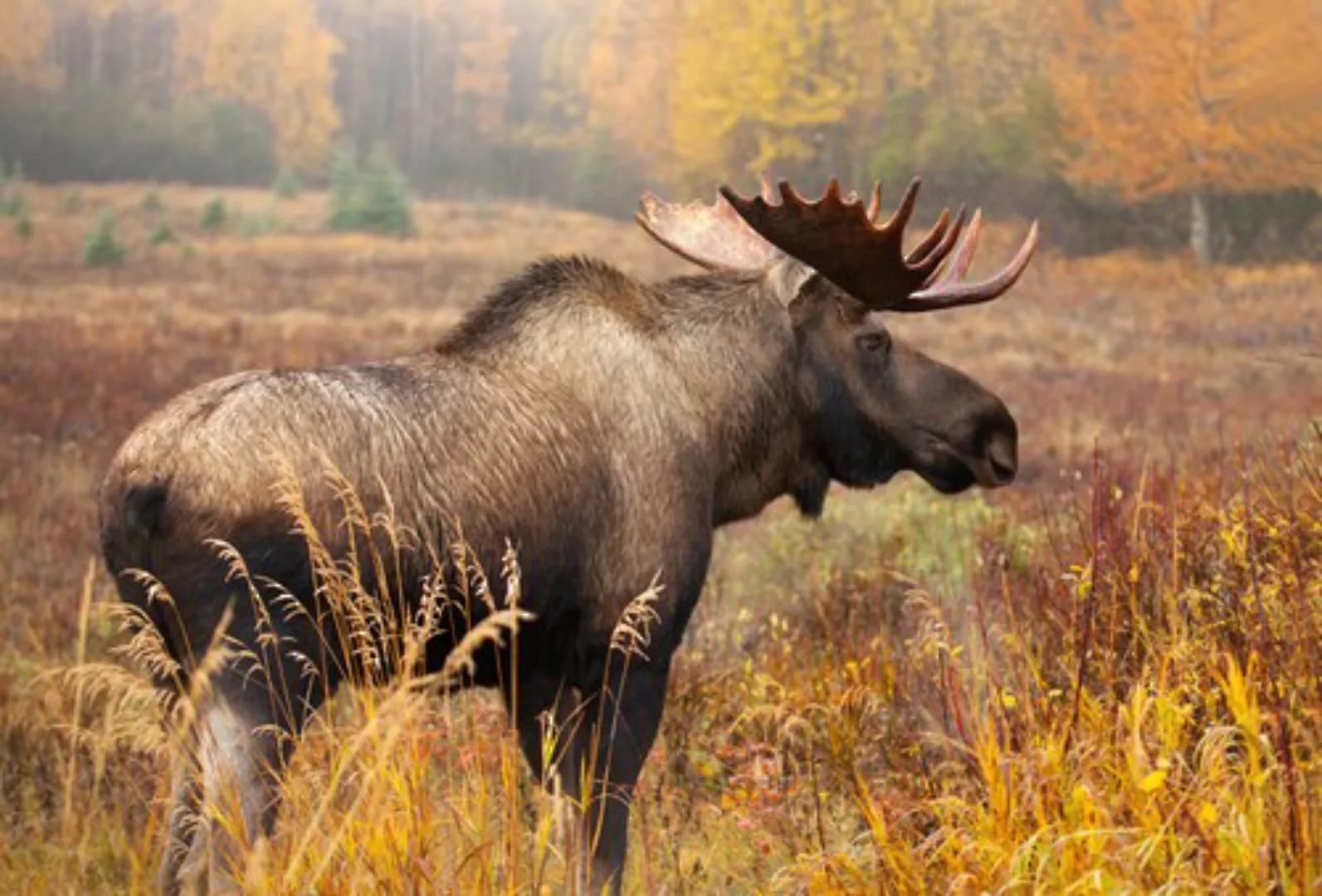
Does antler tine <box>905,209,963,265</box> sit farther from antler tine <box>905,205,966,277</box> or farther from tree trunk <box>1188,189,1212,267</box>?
tree trunk <box>1188,189,1212,267</box>

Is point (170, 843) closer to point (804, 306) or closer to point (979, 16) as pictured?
point (804, 306)

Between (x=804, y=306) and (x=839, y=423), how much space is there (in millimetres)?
385

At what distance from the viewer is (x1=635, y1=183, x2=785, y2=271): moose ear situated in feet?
18.4

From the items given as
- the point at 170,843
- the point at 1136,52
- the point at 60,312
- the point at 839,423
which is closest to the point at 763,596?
the point at 839,423

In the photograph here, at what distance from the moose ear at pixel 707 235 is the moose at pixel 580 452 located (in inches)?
0.4

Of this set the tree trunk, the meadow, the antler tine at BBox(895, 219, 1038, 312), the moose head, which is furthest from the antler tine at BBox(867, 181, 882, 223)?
the tree trunk

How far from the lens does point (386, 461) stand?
422cm

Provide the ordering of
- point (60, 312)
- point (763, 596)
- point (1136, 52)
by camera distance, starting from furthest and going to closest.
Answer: point (1136, 52)
point (60, 312)
point (763, 596)

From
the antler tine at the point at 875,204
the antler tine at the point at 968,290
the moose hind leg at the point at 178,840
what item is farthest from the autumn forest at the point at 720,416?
the antler tine at the point at 875,204

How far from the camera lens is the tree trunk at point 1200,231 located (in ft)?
A: 78.9

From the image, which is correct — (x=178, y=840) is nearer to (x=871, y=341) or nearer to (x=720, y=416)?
(x=720, y=416)

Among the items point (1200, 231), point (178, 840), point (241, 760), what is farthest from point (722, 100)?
point (241, 760)

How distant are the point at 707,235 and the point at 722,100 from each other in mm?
26150

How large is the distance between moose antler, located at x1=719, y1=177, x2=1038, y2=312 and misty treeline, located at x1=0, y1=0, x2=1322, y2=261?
741 inches
